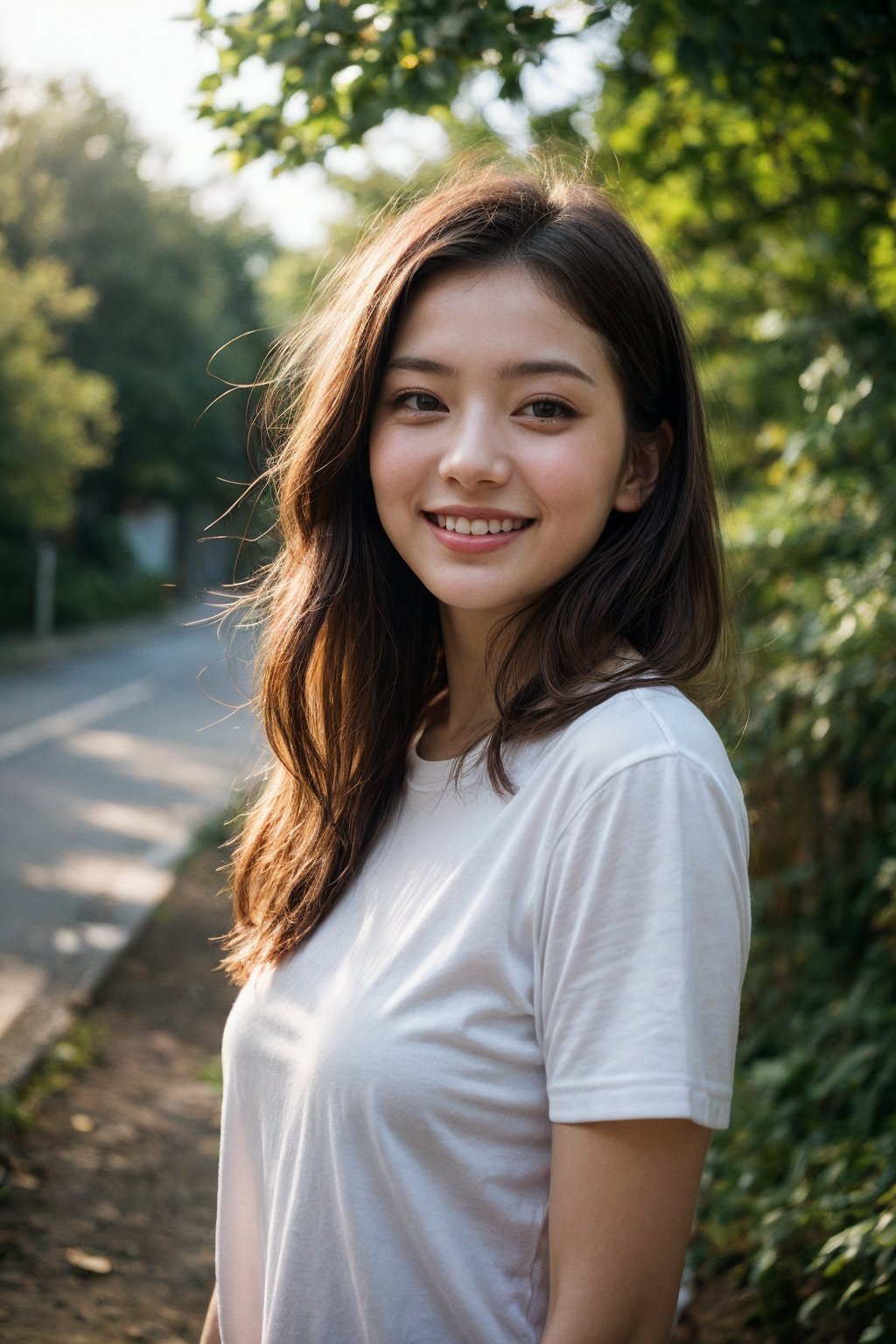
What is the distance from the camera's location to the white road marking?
11.9 meters

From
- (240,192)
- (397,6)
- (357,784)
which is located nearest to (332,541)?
(357,784)

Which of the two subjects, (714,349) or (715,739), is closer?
(715,739)

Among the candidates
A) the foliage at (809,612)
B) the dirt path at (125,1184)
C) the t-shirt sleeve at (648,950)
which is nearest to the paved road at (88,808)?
the dirt path at (125,1184)

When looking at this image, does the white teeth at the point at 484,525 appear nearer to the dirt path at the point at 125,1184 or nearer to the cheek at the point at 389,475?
the cheek at the point at 389,475

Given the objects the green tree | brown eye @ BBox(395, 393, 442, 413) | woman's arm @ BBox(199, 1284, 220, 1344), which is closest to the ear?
brown eye @ BBox(395, 393, 442, 413)

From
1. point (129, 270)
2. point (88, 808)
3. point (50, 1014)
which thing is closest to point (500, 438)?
point (50, 1014)

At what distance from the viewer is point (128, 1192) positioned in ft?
12.8

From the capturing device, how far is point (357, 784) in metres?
1.76

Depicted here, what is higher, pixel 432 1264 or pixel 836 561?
pixel 836 561

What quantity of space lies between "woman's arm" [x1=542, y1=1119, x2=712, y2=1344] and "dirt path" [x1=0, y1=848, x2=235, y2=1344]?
91.6 inches

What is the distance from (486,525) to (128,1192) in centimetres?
316

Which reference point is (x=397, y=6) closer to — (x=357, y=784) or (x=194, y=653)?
(x=357, y=784)

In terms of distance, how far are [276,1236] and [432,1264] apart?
0.22m

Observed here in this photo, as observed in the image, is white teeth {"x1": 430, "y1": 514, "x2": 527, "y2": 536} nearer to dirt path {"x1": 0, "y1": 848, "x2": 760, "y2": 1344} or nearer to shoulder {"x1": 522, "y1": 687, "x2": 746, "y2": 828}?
shoulder {"x1": 522, "y1": 687, "x2": 746, "y2": 828}
